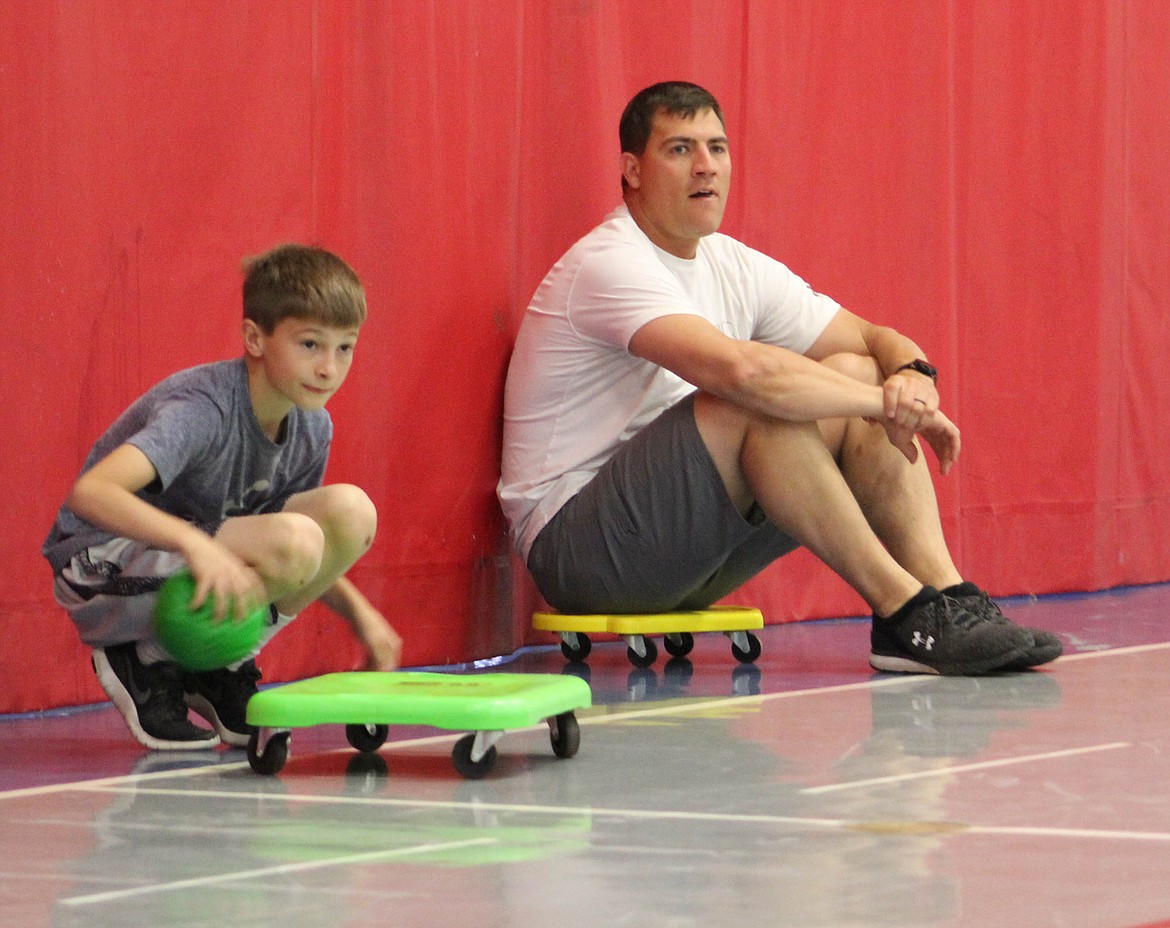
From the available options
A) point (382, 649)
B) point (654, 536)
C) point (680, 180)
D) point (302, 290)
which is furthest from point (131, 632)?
point (680, 180)

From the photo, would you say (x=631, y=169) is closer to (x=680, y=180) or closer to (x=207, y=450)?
(x=680, y=180)

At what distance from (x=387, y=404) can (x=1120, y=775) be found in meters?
1.52

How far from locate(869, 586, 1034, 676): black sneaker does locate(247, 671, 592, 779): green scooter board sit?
89 cm

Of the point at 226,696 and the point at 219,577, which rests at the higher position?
the point at 219,577

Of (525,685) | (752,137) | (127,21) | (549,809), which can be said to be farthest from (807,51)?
(549,809)

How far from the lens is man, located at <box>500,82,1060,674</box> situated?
2867 millimetres

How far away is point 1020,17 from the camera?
4.43 metres

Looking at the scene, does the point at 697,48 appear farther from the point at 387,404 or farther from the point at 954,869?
the point at 954,869

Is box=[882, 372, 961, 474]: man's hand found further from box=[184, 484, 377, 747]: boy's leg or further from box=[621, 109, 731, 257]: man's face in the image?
box=[184, 484, 377, 747]: boy's leg

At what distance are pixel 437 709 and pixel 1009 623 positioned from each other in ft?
4.01

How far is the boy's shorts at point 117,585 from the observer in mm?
2299

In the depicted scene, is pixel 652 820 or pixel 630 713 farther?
pixel 630 713

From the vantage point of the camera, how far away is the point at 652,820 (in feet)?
5.89

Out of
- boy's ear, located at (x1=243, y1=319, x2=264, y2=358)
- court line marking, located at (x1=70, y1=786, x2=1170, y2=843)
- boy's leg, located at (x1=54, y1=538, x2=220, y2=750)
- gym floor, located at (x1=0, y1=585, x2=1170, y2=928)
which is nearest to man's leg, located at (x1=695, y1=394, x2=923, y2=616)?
gym floor, located at (x1=0, y1=585, x2=1170, y2=928)
